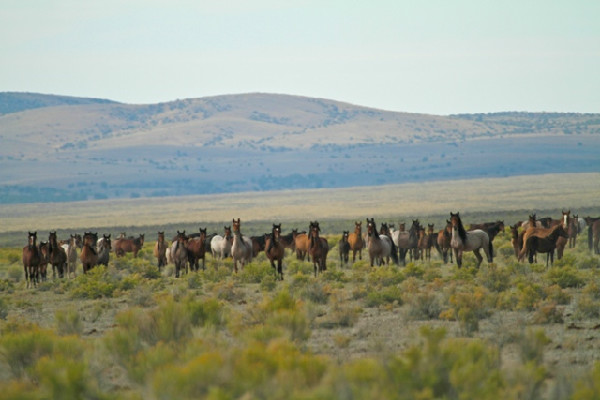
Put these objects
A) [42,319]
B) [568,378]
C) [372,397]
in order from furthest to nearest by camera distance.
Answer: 1. [42,319]
2. [568,378]
3. [372,397]

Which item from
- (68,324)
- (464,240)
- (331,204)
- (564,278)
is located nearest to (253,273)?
(464,240)

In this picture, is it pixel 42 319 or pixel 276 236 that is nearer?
pixel 42 319

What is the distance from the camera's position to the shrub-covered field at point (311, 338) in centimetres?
1030

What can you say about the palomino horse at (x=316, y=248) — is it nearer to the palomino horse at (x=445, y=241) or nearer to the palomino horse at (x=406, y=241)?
the palomino horse at (x=445, y=241)

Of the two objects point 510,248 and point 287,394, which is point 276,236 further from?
point 287,394

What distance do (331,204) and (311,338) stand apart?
109363 millimetres

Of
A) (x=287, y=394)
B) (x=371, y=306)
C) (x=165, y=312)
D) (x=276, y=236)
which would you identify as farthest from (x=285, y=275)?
(x=287, y=394)

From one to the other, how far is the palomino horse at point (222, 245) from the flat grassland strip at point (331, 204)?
200 feet

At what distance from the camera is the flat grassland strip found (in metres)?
102

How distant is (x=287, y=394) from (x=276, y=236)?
1790 cm

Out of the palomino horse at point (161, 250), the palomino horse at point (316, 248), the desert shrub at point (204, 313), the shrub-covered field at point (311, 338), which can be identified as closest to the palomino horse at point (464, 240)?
the shrub-covered field at point (311, 338)

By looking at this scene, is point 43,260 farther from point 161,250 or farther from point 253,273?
point 253,273

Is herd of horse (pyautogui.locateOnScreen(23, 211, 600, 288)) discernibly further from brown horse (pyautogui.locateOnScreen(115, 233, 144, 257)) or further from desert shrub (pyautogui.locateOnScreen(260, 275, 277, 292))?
brown horse (pyautogui.locateOnScreen(115, 233, 144, 257))

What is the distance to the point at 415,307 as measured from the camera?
18750 mm
